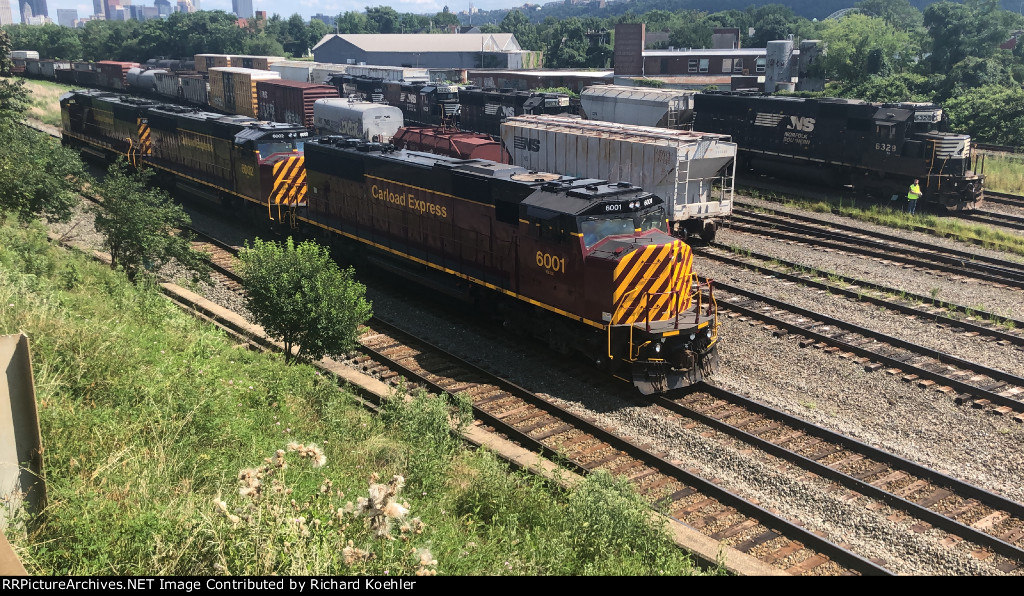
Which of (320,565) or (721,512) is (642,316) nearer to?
(721,512)

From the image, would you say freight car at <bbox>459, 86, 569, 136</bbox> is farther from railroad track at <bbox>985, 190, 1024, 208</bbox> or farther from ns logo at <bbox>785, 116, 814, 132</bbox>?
railroad track at <bbox>985, 190, 1024, 208</bbox>

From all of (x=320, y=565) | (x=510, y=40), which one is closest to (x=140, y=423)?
(x=320, y=565)

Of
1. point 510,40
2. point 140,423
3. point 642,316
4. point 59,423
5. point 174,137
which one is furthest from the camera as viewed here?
point 510,40

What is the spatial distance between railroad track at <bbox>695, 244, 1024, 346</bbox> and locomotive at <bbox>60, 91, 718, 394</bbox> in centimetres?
373

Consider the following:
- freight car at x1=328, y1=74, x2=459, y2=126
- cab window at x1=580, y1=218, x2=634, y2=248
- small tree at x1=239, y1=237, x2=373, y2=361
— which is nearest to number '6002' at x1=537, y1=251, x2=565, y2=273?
cab window at x1=580, y1=218, x2=634, y2=248

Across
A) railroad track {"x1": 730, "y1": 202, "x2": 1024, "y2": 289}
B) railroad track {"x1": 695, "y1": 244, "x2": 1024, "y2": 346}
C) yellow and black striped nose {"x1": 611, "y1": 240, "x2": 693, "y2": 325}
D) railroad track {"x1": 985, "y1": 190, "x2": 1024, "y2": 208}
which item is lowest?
railroad track {"x1": 695, "y1": 244, "x2": 1024, "y2": 346}

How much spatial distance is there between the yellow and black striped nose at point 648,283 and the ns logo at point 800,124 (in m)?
21.0

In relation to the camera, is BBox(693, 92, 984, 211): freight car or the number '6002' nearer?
the number '6002'

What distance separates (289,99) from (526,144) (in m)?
21.5

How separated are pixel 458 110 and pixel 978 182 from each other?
26240 millimetres

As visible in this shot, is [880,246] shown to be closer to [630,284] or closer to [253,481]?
[630,284]

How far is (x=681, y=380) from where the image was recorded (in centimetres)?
1455

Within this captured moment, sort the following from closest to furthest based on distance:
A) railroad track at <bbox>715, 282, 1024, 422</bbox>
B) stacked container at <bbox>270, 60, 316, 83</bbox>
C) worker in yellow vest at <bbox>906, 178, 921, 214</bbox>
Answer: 1. railroad track at <bbox>715, 282, 1024, 422</bbox>
2. worker in yellow vest at <bbox>906, 178, 921, 214</bbox>
3. stacked container at <bbox>270, 60, 316, 83</bbox>

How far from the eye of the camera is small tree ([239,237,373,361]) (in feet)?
45.9
